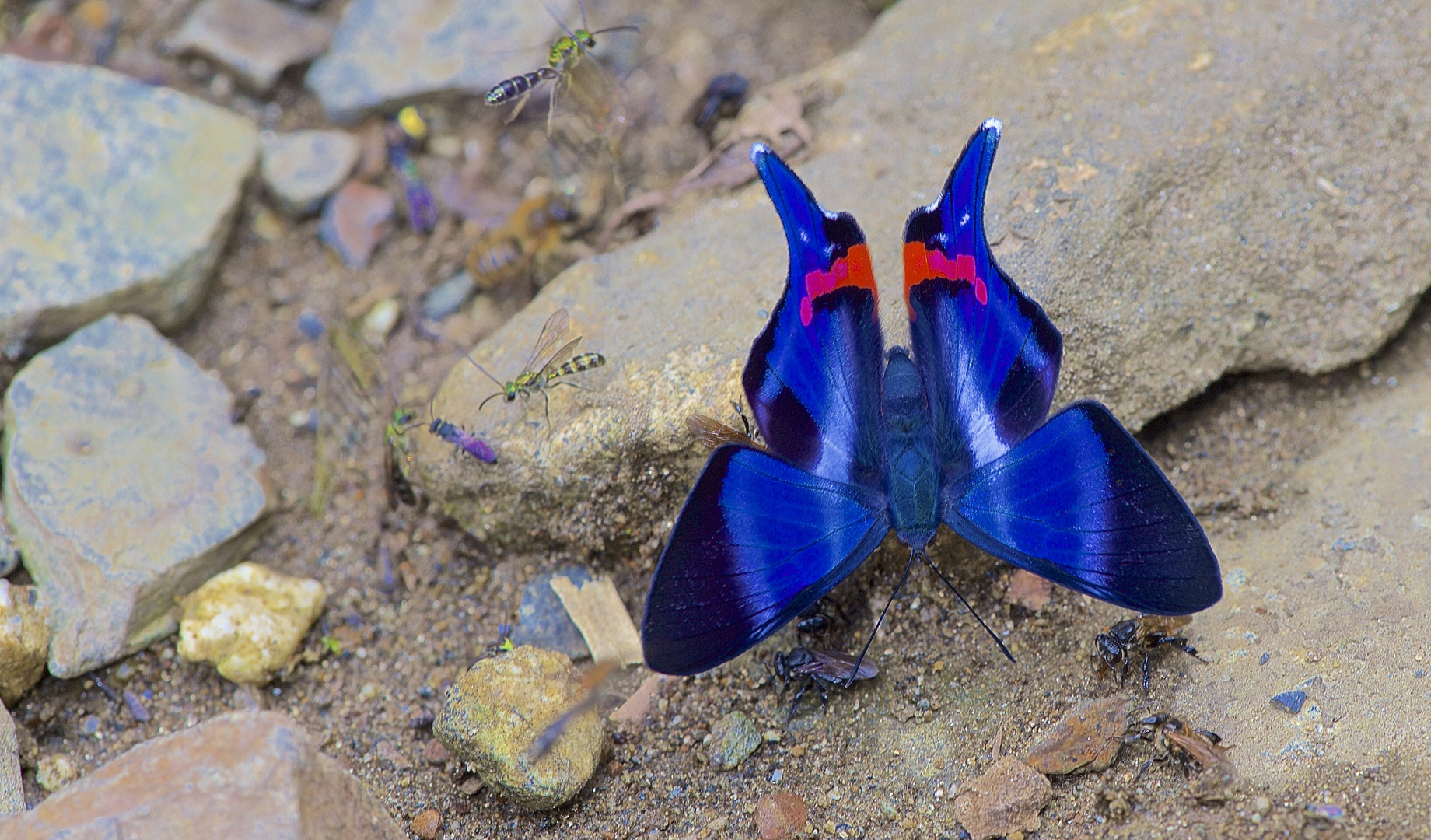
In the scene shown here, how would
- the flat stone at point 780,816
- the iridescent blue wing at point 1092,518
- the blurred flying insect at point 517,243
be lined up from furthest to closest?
the blurred flying insect at point 517,243
the flat stone at point 780,816
the iridescent blue wing at point 1092,518

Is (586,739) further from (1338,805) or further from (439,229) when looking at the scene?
(439,229)

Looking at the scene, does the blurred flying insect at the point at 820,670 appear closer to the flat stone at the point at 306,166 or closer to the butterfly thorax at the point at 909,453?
the butterfly thorax at the point at 909,453

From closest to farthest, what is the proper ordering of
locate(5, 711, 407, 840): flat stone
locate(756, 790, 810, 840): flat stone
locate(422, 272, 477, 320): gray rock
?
locate(5, 711, 407, 840): flat stone, locate(756, 790, 810, 840): flat stone, locate(422, 272, 477, 320): gray rock

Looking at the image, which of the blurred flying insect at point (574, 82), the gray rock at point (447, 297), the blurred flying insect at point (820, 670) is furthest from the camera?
the gray rock at point (447, 297)

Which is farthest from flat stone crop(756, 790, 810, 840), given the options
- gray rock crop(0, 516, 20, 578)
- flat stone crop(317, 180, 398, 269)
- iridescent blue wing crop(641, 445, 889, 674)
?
flat stone crop(317, 180, 398, 269)

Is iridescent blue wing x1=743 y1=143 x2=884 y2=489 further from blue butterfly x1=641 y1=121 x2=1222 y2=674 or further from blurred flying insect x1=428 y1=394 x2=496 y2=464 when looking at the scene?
blurred flying insect x1=428 y1=394 x2=496 y2=464

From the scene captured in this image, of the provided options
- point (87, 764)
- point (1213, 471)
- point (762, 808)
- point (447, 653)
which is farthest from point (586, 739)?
point (1213, 471)

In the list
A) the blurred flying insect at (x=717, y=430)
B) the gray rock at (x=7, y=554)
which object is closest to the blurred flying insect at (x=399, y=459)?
the blurred flying insect at (x=717, y=430)
